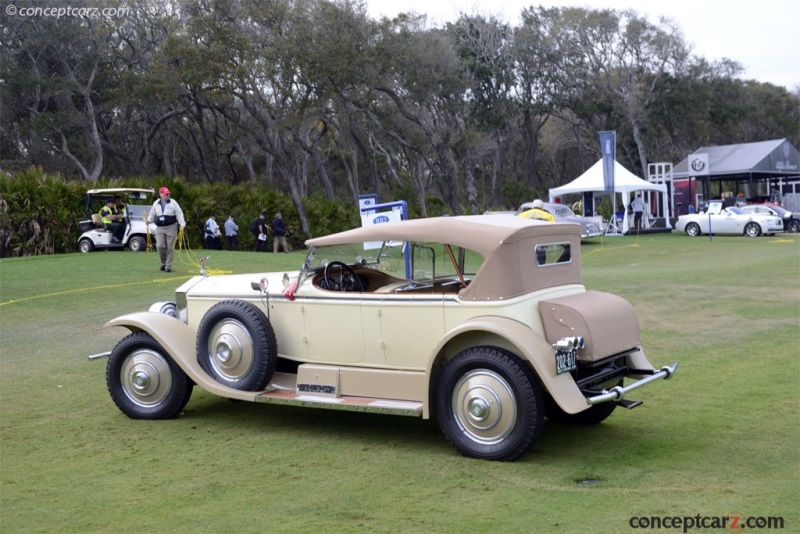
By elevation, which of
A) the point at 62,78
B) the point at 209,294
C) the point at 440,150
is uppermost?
the point at 62,78

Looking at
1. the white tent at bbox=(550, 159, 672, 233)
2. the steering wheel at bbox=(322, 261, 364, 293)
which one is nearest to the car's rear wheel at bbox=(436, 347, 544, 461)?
the steering wheel at bbox=(322, 261, 364, 293)

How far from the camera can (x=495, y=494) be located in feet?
16.7

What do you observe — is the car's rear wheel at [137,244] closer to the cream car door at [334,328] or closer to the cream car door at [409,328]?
the cream car door at [334,328]

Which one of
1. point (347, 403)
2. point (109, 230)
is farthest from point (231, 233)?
point (347, 403)

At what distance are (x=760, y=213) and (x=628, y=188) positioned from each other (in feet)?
17.1

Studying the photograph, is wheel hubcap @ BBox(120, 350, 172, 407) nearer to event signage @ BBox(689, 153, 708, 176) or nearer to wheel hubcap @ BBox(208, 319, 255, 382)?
wheel hubcap @ BBox(208, 319, 255, 382)

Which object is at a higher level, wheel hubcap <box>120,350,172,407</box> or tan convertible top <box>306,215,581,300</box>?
tan convertible top <box>306,215,581,300</box>

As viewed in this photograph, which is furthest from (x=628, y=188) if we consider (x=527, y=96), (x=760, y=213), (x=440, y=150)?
(x=527, y=96)

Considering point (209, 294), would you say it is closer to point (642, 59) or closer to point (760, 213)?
point (760, 213)

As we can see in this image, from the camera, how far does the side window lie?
6.34 meters

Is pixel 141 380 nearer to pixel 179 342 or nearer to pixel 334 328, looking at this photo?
pixel 179 342

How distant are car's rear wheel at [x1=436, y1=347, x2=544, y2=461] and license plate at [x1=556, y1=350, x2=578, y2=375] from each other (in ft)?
0.63

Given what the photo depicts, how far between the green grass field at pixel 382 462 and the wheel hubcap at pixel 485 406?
0.23m

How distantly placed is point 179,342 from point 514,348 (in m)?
2.91
